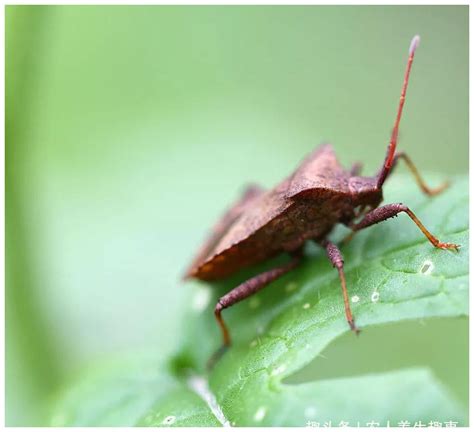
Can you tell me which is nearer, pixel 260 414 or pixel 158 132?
pixel 260 414

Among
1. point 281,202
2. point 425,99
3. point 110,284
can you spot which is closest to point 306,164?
point 281,202

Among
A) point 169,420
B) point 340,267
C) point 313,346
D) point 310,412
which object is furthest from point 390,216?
point 169,420

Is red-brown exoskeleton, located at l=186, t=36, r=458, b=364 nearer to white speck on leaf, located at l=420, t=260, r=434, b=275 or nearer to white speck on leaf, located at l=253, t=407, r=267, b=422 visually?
white speck on leaf, located at l=420, t=260, r=434, b=275

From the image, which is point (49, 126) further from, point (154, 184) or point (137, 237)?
→ point (137, 237)

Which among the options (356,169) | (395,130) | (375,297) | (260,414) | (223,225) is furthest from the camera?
(223,225)

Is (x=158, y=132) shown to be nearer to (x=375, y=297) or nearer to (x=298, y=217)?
(x=298, y=217)

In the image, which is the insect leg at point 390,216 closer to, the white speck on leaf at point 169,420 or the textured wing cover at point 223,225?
the textured wing cover at point 223,225
